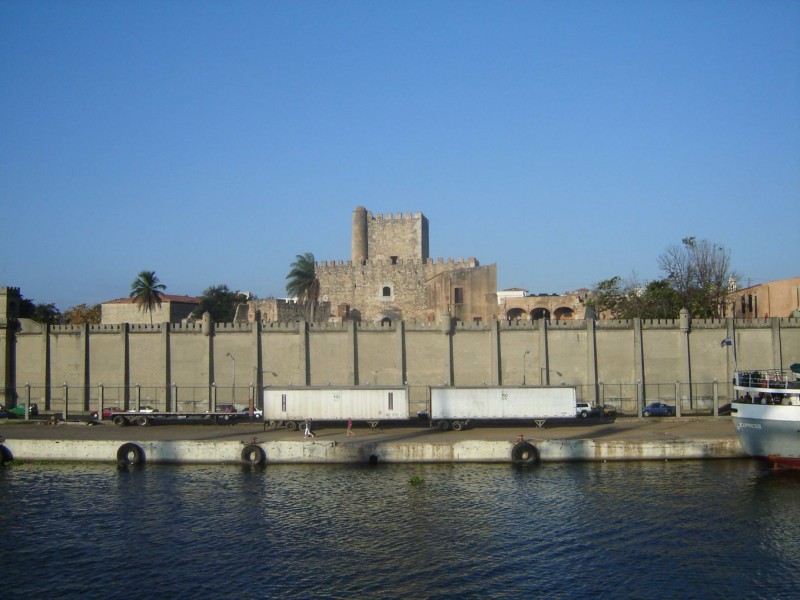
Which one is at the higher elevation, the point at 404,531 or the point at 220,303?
the point at 220,303

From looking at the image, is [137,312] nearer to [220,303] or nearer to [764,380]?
[220,303]

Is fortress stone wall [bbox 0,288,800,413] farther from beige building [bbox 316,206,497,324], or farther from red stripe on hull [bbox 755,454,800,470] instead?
beige building [bbox 316,206,497,324]

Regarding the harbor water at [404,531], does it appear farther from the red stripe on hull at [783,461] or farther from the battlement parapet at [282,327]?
the battlement parapet at [282,327]

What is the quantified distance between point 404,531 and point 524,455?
1088 cm

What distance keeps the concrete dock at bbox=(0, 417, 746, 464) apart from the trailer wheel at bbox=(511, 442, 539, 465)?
0.04 metres

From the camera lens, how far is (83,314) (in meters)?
94.6

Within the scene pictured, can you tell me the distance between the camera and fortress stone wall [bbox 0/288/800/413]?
162 feet

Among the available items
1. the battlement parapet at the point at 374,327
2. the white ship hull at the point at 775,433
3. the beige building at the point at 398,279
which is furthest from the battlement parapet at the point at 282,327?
the white ship hull at the point at 775,433

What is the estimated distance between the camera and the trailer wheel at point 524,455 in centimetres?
3616

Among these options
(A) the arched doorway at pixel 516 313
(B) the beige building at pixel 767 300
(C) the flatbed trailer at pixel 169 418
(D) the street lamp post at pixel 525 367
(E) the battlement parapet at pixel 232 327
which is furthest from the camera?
(A) the arched doorway at pixel 516 313

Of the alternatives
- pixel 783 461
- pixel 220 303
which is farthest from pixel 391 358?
pixel 220 303

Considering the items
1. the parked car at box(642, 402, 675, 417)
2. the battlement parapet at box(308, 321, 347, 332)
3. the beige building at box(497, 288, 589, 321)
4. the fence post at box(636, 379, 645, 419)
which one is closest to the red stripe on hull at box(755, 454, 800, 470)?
the fence post at box(636, 379, 645, 419)

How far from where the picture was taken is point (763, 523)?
27.1 meters

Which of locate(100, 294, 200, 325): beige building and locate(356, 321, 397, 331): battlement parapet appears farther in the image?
locate(100, 294, 200, 325): beige building
